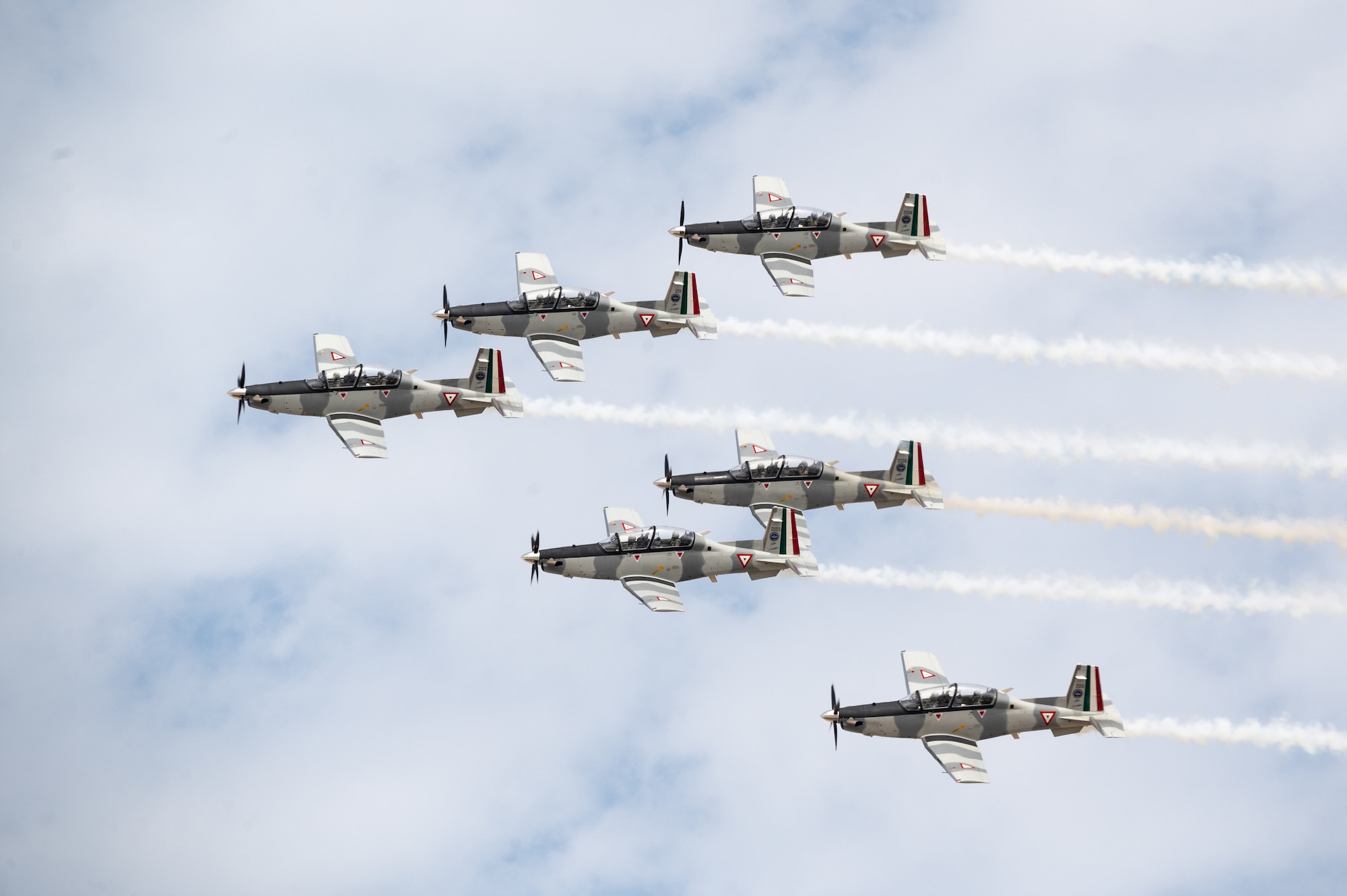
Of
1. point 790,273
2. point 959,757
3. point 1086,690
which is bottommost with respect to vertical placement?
point 959,757

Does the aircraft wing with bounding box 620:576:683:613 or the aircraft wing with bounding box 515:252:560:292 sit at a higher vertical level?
the aircraft wing with bounding box 515:252:560:292

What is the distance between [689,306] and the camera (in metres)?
143

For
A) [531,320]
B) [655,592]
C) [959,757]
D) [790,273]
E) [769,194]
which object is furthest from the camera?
[769,194]

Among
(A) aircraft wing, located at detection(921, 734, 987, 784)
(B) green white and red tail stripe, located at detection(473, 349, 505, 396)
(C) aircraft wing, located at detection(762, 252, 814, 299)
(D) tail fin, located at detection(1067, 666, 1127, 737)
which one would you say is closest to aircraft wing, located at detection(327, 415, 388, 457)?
(B) green white and red tail stripe, located at detection(473, 349, 505, 396)

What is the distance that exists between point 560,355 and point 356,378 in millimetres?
10400

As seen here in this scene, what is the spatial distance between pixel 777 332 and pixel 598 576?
18686mm

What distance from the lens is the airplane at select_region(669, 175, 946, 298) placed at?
5723 inches

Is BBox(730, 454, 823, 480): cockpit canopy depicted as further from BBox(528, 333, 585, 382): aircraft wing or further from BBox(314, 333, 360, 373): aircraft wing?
BBox(314, 333, 360, 373): aircraft wing

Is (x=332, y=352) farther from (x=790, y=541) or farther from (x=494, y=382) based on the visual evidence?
(x=790, y=541)

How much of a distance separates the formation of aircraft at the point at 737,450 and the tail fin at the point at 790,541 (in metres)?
0.05

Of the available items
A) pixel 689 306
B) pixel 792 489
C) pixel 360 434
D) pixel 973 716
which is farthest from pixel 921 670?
pixel 360 434

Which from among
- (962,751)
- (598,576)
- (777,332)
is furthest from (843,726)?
(777,332)

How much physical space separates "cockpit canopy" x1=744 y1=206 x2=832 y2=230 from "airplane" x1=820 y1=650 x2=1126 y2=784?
26.8 metres

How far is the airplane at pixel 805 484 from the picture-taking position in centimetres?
14025
